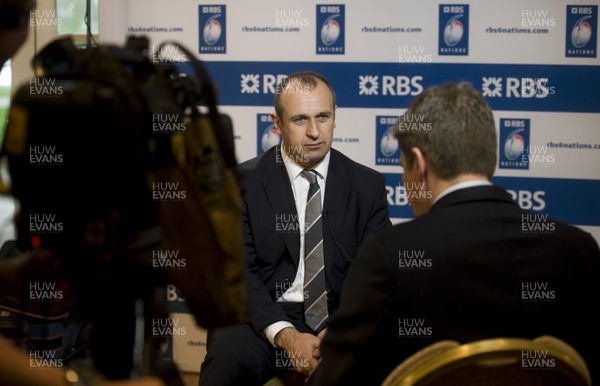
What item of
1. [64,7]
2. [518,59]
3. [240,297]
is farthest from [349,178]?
[64,7]

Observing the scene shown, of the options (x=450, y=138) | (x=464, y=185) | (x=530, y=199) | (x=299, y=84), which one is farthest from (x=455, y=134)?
(x=530, y=199)

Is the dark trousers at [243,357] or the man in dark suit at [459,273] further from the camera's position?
the dark trousers at [243,357]

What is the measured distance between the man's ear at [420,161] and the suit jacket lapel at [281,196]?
1.07 meters

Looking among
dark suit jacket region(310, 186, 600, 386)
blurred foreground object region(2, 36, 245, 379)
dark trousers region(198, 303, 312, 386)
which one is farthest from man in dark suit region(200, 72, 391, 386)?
blurred foreground object region(2, 36, 245, 379)

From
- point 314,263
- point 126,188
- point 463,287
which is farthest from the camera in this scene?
point 314,263

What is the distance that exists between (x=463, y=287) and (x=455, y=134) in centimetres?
35

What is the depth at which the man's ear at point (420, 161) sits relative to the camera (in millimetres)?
1561

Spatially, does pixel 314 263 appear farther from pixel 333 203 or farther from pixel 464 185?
pixel 464 185

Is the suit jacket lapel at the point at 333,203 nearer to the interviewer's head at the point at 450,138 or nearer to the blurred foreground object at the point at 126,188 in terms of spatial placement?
the interviewer's head at the point at 450,138

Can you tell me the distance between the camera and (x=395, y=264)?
4.46 feet

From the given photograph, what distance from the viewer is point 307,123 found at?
271 centimetres

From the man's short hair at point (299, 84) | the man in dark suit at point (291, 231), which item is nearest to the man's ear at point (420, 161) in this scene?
the man in dark suit at point (291, 231)

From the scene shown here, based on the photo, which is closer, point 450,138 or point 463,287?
point 463,287

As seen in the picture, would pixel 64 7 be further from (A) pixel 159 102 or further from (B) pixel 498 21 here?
(A) pixel 159 102
